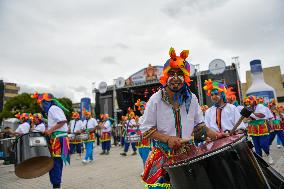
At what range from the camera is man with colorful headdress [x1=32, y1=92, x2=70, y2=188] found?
4.79 m

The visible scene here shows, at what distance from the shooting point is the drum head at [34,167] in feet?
13.6

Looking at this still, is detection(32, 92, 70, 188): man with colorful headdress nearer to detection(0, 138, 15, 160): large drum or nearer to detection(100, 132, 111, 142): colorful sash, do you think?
detection(0, 138, 15, 160): large drum

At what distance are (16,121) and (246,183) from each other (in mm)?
17380

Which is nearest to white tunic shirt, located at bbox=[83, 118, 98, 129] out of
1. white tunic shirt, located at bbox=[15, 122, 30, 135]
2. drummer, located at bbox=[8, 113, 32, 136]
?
drummer, located at bbox=[8, 113, 32, 136]

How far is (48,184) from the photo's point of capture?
6.72 m

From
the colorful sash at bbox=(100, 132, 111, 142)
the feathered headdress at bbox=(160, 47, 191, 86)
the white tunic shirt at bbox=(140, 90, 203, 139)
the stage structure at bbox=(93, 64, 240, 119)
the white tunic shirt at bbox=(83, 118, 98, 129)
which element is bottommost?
the colorful sash at bbox=(100, 132, 111, 142)

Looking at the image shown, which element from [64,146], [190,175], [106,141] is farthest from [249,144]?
[106,141]

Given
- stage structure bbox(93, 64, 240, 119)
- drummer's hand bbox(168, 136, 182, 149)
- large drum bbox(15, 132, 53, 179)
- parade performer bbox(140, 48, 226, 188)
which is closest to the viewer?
drummer's hand bbox(168, 136, 182, 149)

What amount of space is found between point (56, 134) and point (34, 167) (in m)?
0.90

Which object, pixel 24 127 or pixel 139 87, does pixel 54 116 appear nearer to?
pixel 24 127

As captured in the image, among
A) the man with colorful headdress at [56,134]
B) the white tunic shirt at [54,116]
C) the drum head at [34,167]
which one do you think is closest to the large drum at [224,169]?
the drum head at [34,167]

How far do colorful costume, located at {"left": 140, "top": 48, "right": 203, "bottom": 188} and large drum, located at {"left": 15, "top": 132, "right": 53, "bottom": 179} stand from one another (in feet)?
7.37

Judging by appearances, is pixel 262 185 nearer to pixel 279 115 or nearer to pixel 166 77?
pixel 166 77

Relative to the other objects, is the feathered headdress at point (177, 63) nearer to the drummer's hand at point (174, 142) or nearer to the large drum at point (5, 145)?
the drummer's hand at point (174, 142)
